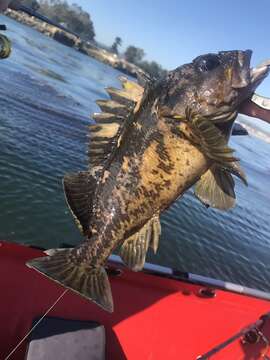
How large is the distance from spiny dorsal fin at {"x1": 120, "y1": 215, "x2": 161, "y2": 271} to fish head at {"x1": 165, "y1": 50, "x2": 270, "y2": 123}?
3.55 feet

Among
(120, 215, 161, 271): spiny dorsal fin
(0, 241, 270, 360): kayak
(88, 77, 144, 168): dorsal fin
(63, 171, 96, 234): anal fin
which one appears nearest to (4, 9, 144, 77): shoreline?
(0, 241, 270, 360): kayak

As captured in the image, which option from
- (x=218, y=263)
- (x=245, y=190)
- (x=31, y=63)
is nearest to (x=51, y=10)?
(x=31, y=63)

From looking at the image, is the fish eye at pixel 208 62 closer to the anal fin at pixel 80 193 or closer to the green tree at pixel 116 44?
the anal fin at pixel 80 193

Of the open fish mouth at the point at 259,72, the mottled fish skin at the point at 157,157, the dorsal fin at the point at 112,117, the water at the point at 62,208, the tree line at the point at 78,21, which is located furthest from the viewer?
the tree line at the point at 78,21

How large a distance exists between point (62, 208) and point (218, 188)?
9638mm

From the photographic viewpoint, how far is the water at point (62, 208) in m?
11.7

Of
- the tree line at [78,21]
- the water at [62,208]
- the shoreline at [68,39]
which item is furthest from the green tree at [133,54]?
the water at [62,208]

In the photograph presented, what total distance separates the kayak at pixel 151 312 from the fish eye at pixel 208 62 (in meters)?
3.40

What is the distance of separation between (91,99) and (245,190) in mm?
14844

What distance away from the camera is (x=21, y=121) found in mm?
18938

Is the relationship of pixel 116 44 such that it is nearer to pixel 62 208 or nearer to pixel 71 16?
pixel 71 16

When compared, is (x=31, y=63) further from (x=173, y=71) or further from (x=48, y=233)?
(x=173, y=71)

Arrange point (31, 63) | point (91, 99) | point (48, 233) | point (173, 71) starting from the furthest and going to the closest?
1. point (31, 63)
2. point (91, 99)
3. point (48, 233)
4. point (173, 71)

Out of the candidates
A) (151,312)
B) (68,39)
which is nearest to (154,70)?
(151,312)
